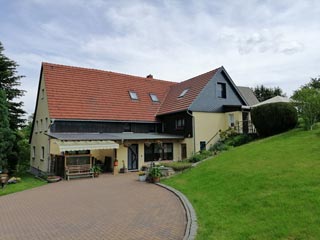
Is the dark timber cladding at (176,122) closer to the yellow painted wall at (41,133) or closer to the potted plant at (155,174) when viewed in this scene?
the potted plant at (155,174)

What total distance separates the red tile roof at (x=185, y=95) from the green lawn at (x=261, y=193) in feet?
39.4

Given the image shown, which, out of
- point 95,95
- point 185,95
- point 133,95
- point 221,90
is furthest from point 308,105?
point 95,95

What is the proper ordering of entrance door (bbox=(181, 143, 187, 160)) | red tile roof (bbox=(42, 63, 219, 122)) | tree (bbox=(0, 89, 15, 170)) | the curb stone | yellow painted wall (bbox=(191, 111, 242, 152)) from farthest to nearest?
entrance door (bbox=(181, 143, 187, 160)) < yellow painted wall (bbox=(191, 111, 242, 152)) < red tile roof (bbox=(42, 63, 219, 122)) < tree (bbox=(0, 89, 15, 170)) < the curb stone

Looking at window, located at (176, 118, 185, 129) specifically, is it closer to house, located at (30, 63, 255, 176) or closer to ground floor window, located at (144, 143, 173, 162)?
house, located at (30, 63, 255, 176)

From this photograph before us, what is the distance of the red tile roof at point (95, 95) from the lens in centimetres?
2465

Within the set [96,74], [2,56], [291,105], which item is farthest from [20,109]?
[291,105]

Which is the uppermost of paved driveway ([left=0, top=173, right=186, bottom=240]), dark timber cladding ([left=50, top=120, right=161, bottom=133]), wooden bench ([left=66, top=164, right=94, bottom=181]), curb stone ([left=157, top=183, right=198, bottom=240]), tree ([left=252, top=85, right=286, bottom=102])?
tree ([left=252, top=85, right=286, bottom=102])

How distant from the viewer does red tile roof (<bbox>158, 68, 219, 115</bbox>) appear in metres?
27.2

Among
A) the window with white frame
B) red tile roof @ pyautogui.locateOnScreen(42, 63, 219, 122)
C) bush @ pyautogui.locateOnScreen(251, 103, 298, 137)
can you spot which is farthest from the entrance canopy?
the window with white frame

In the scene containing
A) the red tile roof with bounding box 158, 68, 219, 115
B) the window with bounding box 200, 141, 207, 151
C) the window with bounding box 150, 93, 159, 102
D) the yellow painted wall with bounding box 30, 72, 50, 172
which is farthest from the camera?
the window with bounding box 150, 93, 159, 102

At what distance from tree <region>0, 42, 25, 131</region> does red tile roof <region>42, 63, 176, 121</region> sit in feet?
18.2

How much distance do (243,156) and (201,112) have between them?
1156 centimetres

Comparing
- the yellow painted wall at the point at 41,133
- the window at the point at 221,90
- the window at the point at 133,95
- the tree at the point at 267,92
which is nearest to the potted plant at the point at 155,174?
the yellow painted wall at the point at 41,133

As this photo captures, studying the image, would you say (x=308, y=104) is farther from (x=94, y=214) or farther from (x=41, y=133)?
(x=41, y=133)
